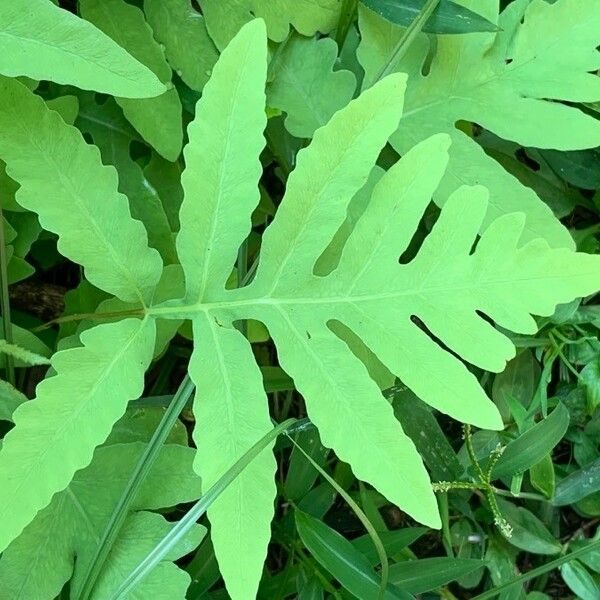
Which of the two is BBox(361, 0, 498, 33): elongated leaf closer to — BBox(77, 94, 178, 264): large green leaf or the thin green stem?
BBox(77, 94, 178, 264): large green leaf

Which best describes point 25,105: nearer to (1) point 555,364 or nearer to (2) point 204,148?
(2) point 204,148

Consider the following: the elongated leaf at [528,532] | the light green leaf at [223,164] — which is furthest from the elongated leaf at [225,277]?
the elongated leaf at [528,532]

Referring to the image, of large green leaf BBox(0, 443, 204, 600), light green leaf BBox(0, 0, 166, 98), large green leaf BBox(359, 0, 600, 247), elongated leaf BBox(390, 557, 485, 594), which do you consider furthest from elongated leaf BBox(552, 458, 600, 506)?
light green leaf BBox(0, 0, 166, 98)

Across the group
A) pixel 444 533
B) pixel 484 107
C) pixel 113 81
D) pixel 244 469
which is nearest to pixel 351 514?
pixel 444 533

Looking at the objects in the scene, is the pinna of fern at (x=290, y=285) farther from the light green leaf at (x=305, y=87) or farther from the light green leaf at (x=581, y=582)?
the light green leaf at (x=581, y=582)

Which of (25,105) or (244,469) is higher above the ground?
(25,105)

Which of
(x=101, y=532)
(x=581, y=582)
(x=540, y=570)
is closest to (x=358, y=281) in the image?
(x=101, y=532)
